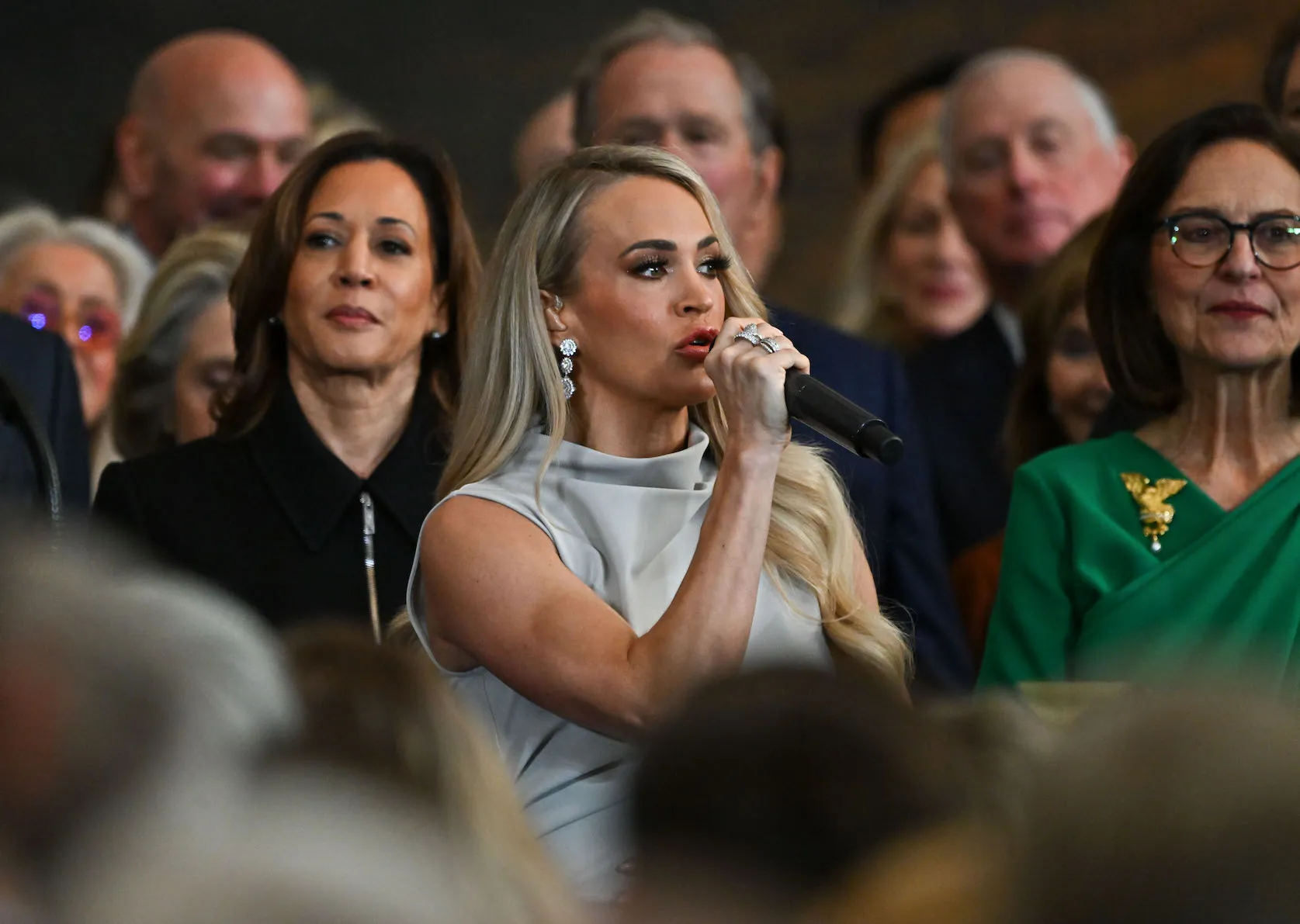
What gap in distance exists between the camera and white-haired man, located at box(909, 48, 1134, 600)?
4469 mm

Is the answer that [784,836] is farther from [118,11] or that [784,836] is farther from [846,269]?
[118,11]

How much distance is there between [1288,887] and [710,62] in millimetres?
3263

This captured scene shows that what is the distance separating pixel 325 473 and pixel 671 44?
1210 mm

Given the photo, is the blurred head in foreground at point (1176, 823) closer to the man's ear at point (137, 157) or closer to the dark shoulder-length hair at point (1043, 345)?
the dark shoulder-length hair at point (1043, 345)

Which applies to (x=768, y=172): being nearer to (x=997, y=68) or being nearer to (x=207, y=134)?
(x=997, y=68)

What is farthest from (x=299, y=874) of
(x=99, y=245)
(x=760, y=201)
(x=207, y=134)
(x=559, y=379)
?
(x=207, y=134)

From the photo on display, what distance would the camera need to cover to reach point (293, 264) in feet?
12.8

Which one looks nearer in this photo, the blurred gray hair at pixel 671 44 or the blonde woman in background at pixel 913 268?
the blurred gray hair at pixel 671 44

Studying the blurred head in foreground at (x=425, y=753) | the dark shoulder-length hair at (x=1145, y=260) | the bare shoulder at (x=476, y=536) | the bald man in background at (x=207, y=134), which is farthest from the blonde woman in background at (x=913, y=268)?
the blurred head in foreground at (x=425, y=753)

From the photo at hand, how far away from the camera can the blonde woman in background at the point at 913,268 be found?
537cm

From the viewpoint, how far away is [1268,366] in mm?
3236

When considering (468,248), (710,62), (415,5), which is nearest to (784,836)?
(468,248)

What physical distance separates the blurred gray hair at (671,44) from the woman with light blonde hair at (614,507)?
3.65 feet

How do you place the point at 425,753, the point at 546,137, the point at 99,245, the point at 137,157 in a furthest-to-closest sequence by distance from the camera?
1. the point at 546,137
2. the point at 137,157
3. the point at 99,245
4. the point at 425,753
